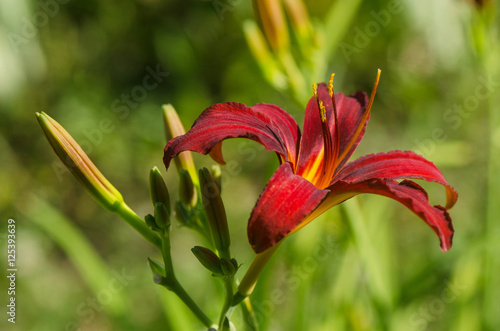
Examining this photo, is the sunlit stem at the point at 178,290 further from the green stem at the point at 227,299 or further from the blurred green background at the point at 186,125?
the blurred green background at the point at 186,125

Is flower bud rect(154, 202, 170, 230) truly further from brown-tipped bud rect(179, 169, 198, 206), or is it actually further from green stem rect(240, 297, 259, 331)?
green stem rect(240, 297, 259, 331)

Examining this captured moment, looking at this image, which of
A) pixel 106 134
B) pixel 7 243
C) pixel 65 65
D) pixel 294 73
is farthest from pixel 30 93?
pixel 294 73

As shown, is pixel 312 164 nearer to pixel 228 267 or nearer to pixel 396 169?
pixel 396 169

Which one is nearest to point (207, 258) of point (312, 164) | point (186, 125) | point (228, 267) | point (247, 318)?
point (228, 267)

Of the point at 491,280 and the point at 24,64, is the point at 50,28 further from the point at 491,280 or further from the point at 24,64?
the point at 491,280

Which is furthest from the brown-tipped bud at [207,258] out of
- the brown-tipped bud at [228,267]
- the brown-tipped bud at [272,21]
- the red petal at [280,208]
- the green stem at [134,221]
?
the brown-tipped bud at [272,21]

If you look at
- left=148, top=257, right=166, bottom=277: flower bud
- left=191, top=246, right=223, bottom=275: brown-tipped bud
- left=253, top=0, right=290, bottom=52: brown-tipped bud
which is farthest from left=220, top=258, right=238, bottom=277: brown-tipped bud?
left=253, top=0, right=290, bottom=52: brown-tipped bud
